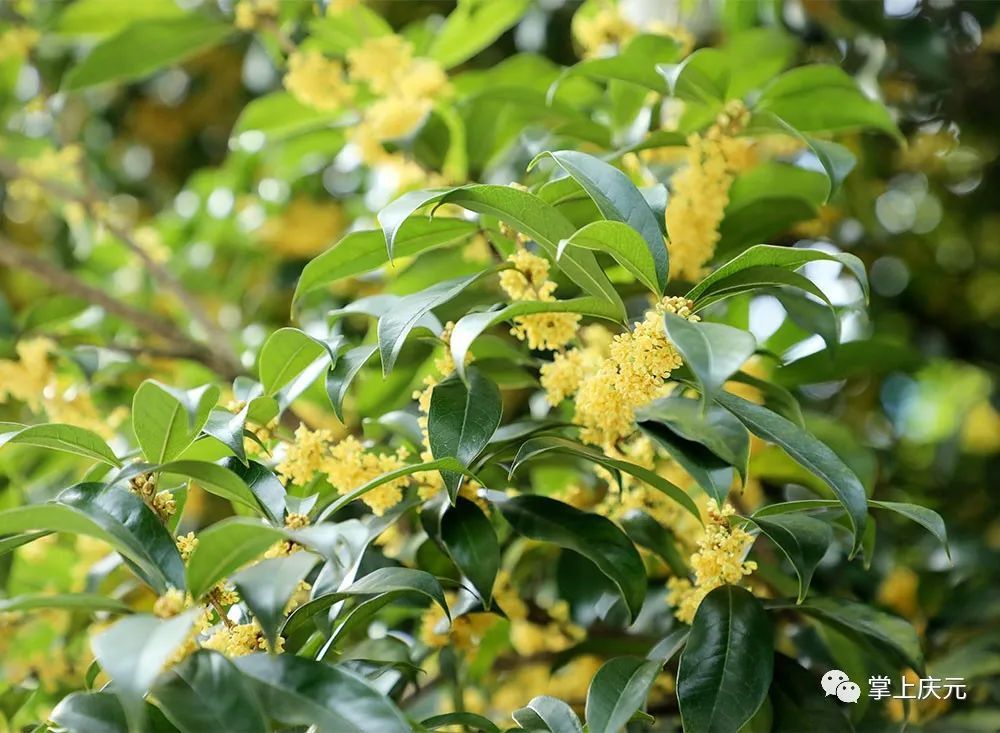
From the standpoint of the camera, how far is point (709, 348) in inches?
23.4

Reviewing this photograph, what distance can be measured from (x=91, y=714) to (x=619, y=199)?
18.8 inches

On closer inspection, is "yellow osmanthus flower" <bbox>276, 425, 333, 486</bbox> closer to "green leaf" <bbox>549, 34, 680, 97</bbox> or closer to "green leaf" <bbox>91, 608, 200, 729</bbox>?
"green leaf" <bbox>91, 608, 200, 729</bbox>

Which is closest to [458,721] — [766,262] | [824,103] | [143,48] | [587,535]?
[587,535]

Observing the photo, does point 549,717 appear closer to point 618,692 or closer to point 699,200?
point 618,692

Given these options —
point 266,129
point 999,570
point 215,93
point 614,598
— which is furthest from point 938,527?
point 215,93

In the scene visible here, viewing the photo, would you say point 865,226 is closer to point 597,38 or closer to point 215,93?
point 597,38

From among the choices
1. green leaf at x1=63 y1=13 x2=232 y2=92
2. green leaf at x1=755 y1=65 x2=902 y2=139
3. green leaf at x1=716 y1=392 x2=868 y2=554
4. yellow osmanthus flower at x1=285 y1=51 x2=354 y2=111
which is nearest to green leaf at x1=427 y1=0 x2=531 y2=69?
yellow osmanthus flower at x1=285 y1=51 x2=354 y2=111

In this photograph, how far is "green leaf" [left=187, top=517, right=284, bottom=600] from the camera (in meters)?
0.58

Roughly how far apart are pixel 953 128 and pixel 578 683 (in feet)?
3.64

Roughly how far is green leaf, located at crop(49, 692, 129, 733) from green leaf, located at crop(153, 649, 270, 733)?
5 centimetres

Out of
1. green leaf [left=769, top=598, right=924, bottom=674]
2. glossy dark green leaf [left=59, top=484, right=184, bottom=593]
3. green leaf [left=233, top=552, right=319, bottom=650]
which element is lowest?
green leaf [left=769, top=598, right=924, bottom=674]

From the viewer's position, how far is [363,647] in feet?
2.81

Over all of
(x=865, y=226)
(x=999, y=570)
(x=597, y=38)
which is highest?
(x=597, y=38)

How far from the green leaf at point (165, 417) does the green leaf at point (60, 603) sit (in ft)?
0.50
